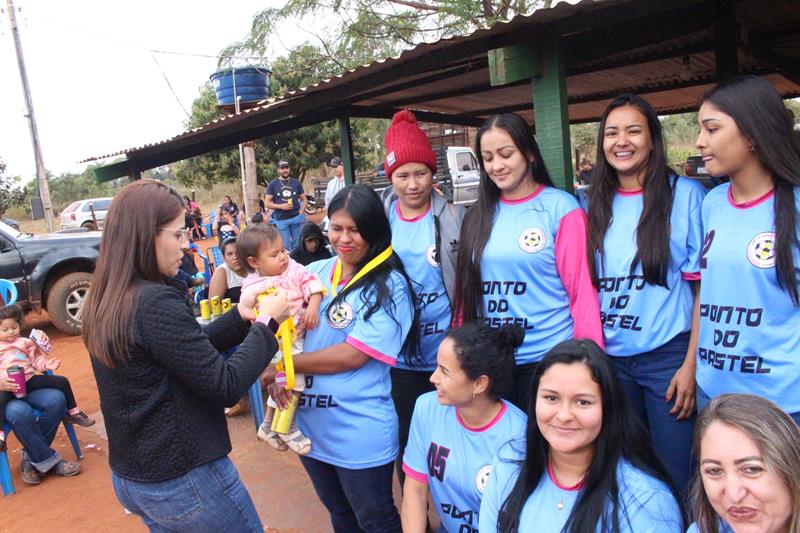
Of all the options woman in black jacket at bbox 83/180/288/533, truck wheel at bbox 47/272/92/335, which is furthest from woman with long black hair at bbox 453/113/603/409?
truck wheel at bbox 47/272/92/335

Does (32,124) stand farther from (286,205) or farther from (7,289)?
(7,289)

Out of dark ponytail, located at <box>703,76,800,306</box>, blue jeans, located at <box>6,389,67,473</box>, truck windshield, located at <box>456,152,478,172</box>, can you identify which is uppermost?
truck windshield, located at <box>456,152,478,172</box>

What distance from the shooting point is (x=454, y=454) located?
7.00 ft

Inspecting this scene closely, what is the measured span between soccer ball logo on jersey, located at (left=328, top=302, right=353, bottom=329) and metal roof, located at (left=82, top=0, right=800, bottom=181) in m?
1.63

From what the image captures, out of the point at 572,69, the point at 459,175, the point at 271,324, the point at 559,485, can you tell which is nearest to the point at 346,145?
the point at 572,69

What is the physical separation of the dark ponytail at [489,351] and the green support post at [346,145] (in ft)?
14.4

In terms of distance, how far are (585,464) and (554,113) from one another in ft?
6.58

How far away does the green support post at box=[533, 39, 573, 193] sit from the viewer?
3.11 metres

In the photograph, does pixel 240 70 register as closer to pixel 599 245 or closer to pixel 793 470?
pixel 599 245

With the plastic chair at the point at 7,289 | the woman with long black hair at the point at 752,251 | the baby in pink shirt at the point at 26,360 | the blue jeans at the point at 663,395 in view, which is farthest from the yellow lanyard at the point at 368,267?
the plastic chair at the point at 7,289

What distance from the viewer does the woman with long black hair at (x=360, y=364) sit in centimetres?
223

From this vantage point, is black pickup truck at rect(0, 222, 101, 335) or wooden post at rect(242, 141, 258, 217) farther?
wooden post at rect(242, 141, 258, 217)

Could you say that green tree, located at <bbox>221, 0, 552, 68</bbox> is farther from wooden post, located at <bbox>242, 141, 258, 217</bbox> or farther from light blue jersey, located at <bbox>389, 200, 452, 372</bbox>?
light blue jersey, located at <bbox>389, 200, 452, 372</bbox>

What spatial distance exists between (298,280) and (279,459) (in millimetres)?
2359
